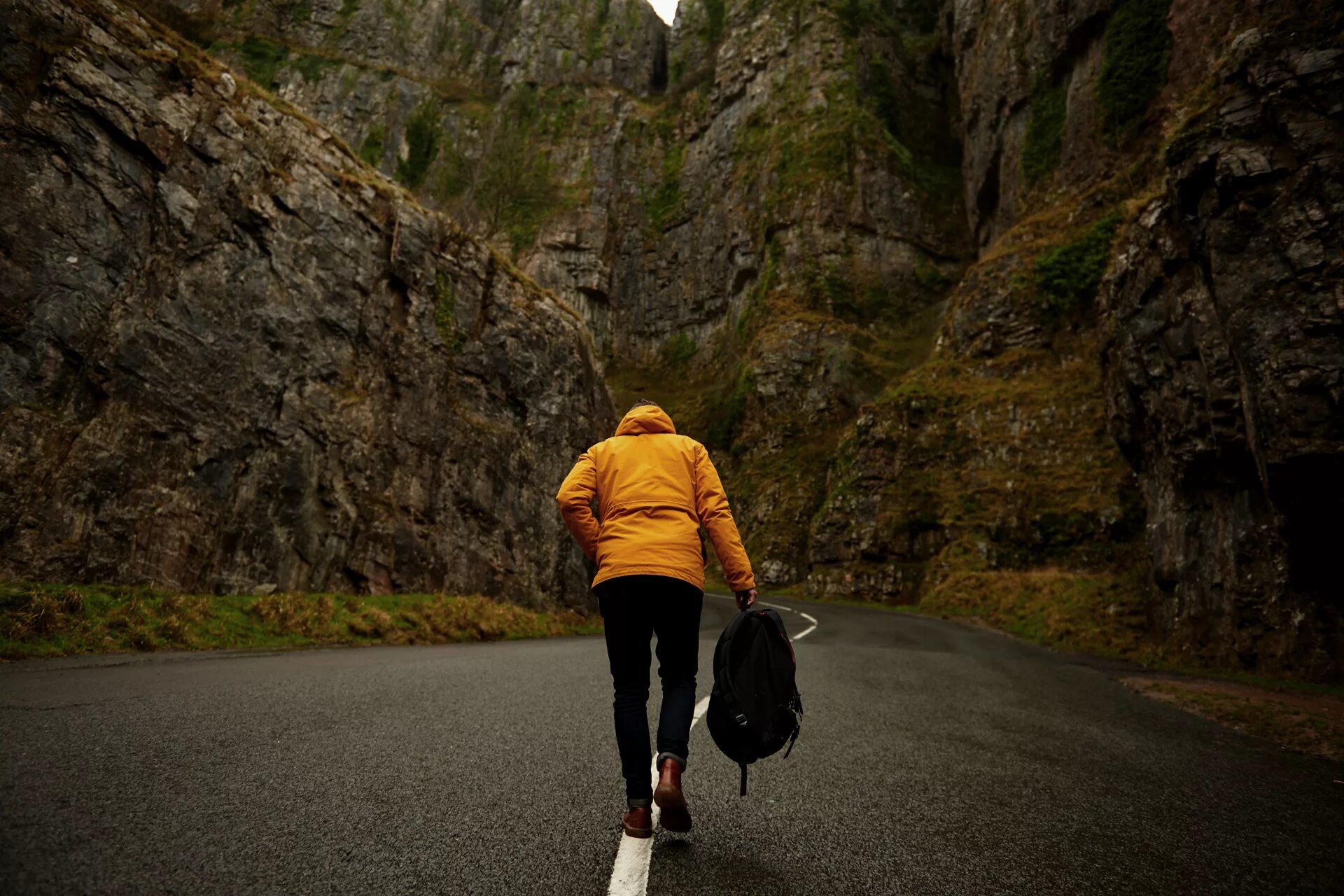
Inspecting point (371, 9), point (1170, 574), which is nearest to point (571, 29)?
point (371, 9)

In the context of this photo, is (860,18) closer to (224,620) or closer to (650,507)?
(224,620)

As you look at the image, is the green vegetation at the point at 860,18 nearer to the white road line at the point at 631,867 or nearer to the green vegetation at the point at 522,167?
the green vegetation at the point at 522,167

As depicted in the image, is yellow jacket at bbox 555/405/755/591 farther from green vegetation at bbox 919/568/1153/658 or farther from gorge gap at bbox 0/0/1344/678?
green vegetation at bbox 919/568/1153/658

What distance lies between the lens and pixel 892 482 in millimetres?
29609

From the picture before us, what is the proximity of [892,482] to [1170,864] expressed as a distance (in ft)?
91.3

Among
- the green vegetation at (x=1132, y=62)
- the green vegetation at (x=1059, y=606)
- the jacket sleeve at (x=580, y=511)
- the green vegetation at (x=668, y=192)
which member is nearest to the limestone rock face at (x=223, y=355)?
the jacket sleeve at (x=580, y=511)

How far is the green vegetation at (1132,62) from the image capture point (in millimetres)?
27859

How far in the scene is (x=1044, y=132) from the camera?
33.9 m

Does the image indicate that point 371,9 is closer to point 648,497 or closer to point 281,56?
point 281,56

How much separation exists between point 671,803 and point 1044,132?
40.7 m

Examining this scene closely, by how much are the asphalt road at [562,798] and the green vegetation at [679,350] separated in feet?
160

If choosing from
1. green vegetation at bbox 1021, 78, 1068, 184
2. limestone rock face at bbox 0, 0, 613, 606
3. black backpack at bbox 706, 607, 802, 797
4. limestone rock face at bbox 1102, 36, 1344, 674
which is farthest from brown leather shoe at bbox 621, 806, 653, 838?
green vegetation at bbox 1021, 78, 1068, 184

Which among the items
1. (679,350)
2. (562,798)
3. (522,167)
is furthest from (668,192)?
(562,798)

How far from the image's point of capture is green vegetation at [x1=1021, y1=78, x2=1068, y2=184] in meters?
33.1
